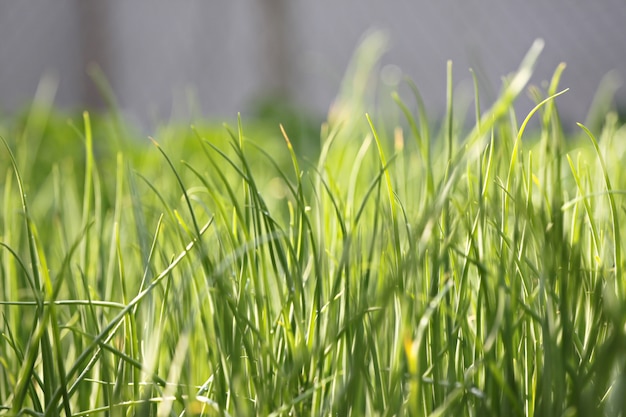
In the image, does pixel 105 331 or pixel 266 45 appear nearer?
pixel 105 331

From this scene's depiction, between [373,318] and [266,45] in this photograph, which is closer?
[373,318]

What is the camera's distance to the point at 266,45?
3385 millimetres

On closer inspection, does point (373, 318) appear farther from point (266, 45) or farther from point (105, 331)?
point (266, 45)

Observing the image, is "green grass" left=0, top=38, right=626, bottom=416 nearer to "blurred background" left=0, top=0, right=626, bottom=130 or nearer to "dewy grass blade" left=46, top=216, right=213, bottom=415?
"dewy grass blade" left=46, top=216, right=213, bottom=415

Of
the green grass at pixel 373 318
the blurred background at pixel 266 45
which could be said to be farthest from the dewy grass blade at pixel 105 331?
the blurred background at pixel 266 45

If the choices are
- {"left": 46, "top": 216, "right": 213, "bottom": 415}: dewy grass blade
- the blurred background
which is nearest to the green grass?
{"left": 46, "top": 216, "right": 213, "bottom": 415}: dewy grass blade

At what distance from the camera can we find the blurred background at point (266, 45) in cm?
306

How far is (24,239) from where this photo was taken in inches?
20.5

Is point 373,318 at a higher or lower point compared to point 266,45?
lower

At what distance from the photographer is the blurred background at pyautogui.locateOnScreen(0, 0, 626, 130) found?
10.0ft

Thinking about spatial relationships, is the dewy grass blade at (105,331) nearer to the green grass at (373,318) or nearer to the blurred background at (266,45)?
the green grass at (373,318)

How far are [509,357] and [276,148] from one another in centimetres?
85

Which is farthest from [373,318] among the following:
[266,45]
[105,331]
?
[266,45]

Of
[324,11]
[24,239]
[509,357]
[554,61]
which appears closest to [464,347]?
[509,357]
